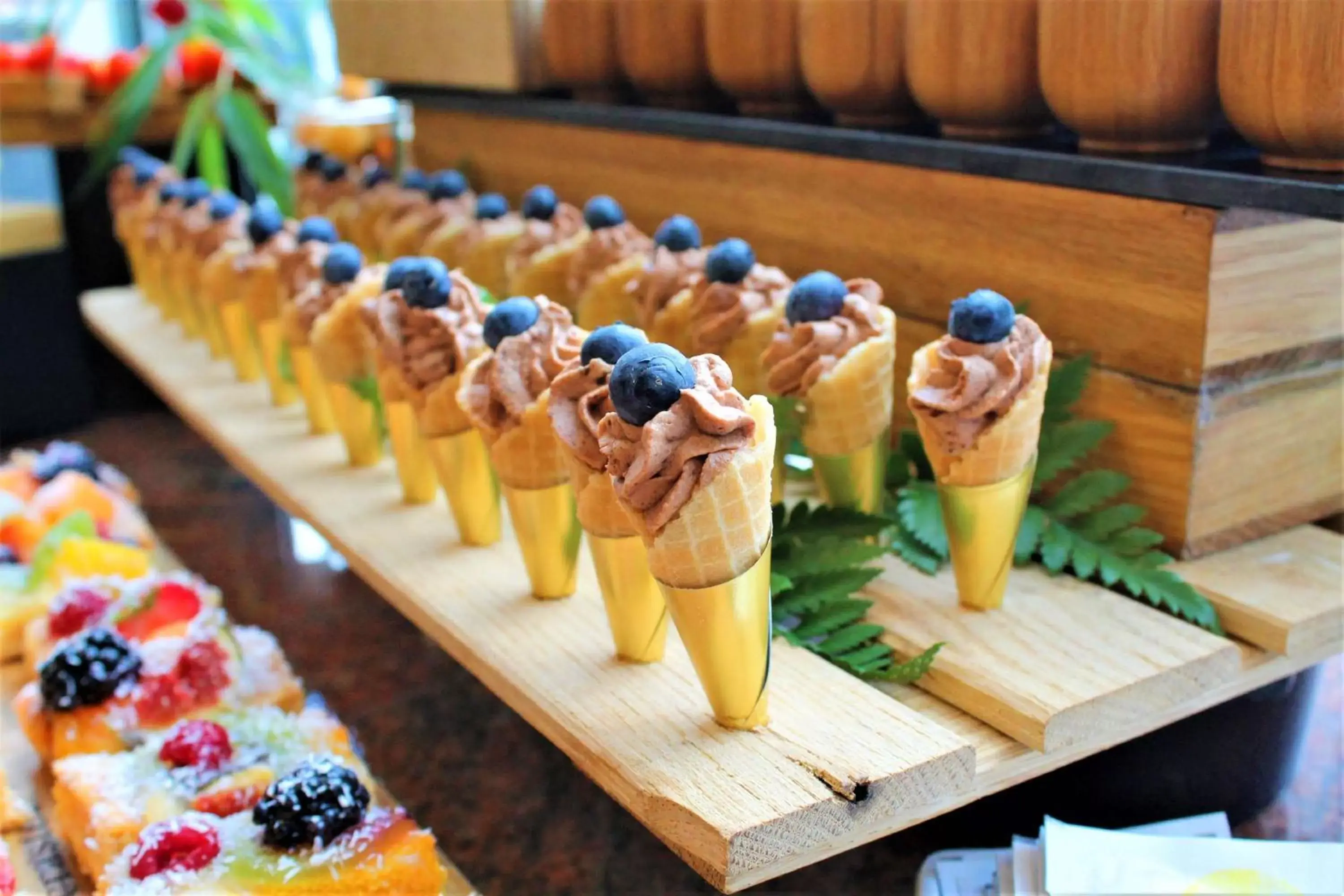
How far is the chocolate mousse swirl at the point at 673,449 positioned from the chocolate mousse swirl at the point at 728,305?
39 cm

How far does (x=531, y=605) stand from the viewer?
3.97 feet

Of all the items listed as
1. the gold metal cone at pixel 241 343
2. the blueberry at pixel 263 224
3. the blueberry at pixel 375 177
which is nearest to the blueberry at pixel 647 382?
the blueberry at pixel 263 224

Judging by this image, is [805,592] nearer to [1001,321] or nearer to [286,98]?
[1001,321]

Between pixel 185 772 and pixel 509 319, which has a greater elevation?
pixel 509 319

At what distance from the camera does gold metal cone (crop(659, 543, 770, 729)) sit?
Answer: 906 millimetres

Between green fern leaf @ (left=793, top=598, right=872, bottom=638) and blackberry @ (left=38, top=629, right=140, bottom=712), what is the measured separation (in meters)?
A: 0.69

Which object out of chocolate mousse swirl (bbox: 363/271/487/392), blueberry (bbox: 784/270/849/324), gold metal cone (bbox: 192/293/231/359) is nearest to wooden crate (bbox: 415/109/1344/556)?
blueberry (bbox: 784/270/849/324)

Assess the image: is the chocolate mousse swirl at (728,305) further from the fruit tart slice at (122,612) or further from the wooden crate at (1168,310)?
the fruit tart slice at (122,612)

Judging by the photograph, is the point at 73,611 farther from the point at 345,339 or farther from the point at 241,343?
the point at 241,343

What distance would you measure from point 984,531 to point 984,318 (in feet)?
0.63

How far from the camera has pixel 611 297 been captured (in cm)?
151

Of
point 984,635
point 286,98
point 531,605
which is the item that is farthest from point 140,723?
point 286,98

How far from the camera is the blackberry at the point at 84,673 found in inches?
50.9

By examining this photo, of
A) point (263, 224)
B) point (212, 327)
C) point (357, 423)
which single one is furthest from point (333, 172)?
point (357, 423)
